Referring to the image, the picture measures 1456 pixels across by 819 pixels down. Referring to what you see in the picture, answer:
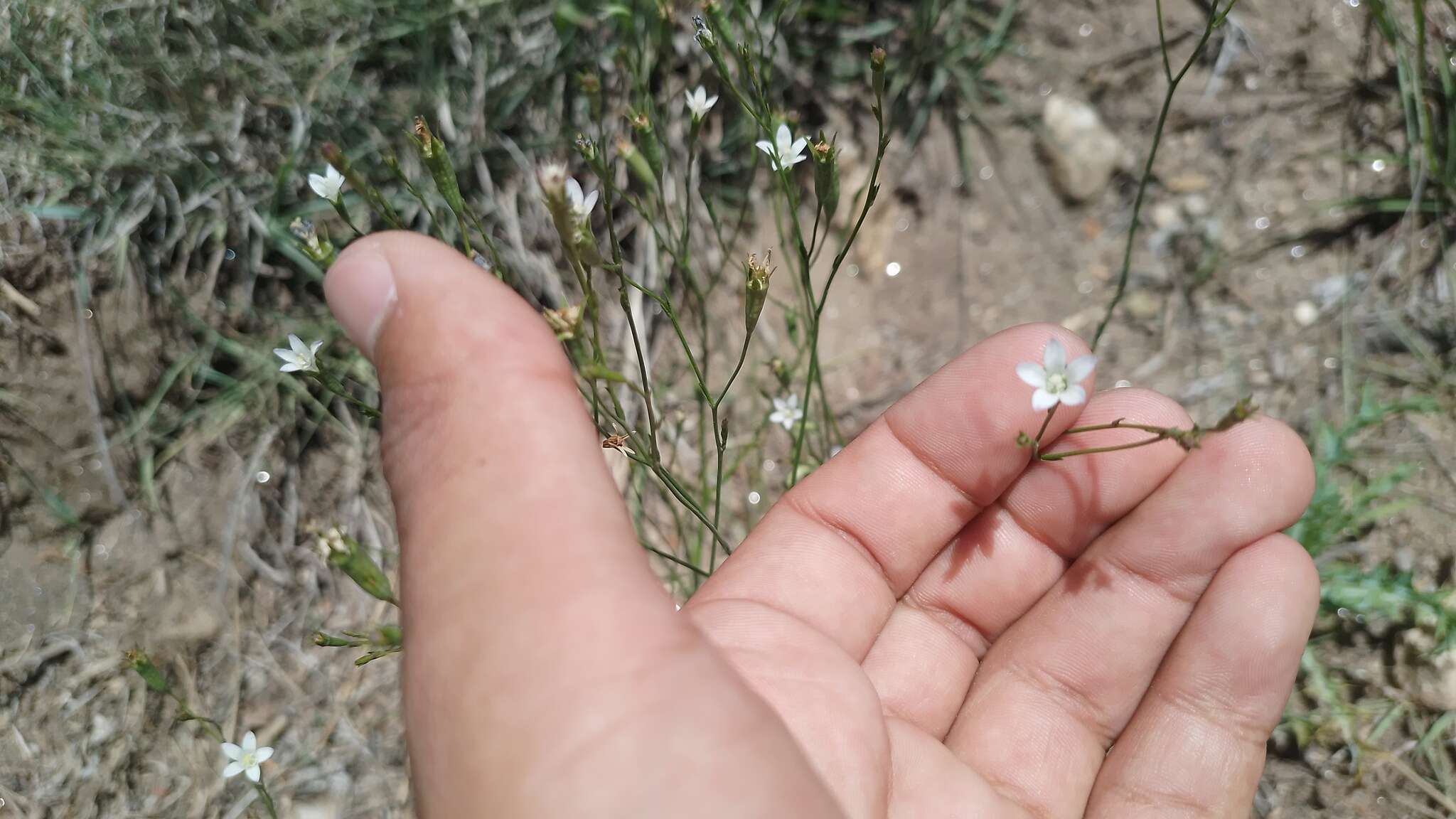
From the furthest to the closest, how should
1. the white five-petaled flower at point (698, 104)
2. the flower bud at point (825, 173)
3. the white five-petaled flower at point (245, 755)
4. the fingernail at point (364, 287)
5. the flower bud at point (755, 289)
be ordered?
the white five-petaled flower at point (245, 755)
the white five-petaled flower at point (698, 104)
the flower bud at point (825, 173)
the flower bud at point (755, 289)
the fingernail at point (364, 287)

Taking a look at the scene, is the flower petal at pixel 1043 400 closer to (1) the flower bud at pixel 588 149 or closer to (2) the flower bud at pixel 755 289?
(2) the flower bud at pixel 755 289

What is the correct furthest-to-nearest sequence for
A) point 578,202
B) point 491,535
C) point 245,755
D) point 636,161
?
point 245,755, point 636,161, point 578,202, point 491,535

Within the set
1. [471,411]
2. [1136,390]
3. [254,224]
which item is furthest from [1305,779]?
[254,224]

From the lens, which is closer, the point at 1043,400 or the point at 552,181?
the point at 552,181

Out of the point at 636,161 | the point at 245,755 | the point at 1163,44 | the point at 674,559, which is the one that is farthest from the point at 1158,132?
the point at 245,755

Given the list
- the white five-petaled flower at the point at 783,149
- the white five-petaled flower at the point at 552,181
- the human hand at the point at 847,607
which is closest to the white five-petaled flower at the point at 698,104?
the white five-petaled flower at the point at 783,149

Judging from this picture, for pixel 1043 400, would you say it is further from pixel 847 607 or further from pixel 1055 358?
pixel 847 607
